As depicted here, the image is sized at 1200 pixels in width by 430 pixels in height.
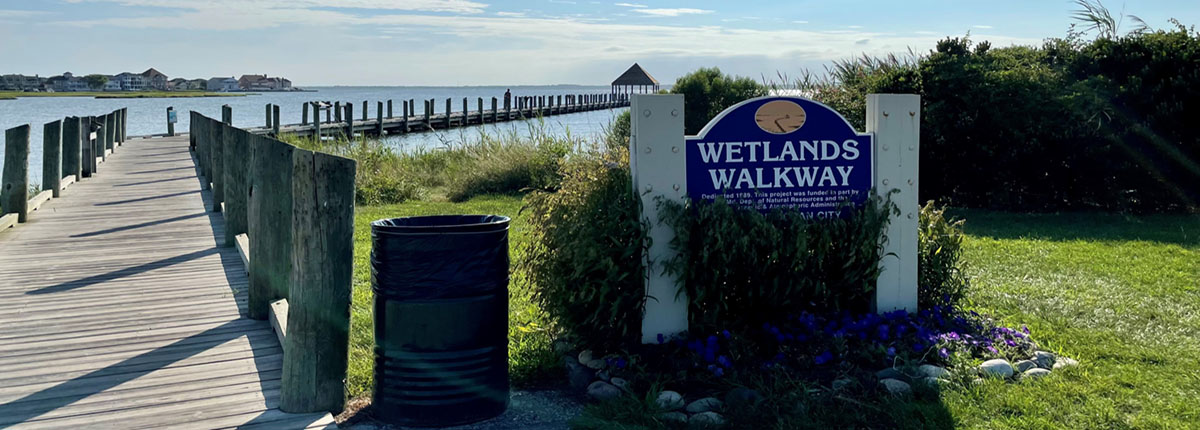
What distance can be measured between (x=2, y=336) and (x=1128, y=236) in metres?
10.1

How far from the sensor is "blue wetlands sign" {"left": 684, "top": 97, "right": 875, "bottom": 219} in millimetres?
5586

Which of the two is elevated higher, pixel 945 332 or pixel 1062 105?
pixel 1062 105

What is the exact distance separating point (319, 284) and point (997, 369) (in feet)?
11.5

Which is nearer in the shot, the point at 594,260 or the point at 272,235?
the point at 594,260

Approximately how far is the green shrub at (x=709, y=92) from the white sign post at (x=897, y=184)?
53.1ft

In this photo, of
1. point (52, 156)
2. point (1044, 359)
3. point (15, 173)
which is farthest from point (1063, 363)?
point (52, 156)

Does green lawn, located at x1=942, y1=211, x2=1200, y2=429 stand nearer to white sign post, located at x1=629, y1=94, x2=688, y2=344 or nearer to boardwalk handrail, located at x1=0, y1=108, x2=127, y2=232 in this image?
white sign post, located at x1=629, y1=94, x2=688, y2=344

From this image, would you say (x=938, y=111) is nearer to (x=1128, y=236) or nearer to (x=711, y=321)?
(x=1128, y=236)

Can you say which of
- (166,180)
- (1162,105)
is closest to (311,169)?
(1162,105)

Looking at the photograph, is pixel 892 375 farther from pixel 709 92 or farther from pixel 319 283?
pixel 709 92

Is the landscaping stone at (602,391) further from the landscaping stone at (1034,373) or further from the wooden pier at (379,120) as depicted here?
the wooden pier at (379,120)

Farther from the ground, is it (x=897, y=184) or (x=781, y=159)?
(x=781, y=159)

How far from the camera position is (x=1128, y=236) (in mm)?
10133

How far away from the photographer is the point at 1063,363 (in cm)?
536
